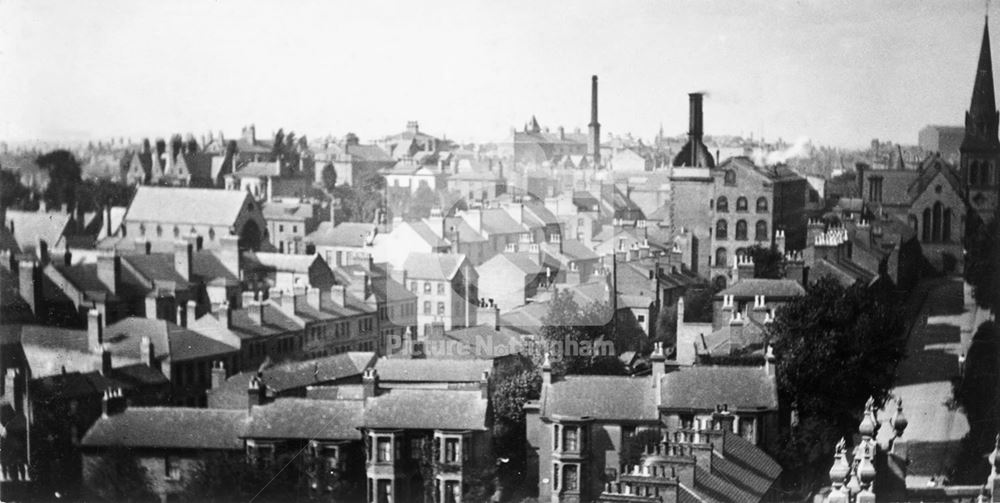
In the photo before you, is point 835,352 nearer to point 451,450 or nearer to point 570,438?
point 570,438

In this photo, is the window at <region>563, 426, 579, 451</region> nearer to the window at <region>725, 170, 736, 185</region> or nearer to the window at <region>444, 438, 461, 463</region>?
the window at <region>444, 438, 461, 463</region>

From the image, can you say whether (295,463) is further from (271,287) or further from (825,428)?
(825,428)

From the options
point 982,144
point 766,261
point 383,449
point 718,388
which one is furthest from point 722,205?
point 383,449

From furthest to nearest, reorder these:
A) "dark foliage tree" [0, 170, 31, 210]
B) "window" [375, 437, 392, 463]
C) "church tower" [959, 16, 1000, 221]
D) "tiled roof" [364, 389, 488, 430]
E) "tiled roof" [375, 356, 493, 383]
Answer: "tiled roof" [375, 356, 493, 383] < "dark foliage tree" [0, 170, 31, 210] < "church tower" [959, 16, 1000, 221] < "tiled roof" [364, 389, 488, 430] < "window" [375, 437, 392, 463]

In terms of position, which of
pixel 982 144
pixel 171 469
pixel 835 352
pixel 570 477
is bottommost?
pixel 570 477

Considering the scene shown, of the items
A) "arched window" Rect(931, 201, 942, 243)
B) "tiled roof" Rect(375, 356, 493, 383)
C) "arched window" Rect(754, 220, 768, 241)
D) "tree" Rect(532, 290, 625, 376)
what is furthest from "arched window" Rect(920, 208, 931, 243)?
"tiled roof" Rect(375, 356, 493, 383)

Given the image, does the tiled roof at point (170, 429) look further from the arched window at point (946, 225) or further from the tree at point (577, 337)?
the arched window at point (946, 225)
